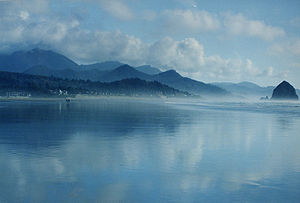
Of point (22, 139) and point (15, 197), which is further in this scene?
point (22, 139)

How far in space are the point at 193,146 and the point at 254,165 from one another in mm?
5514

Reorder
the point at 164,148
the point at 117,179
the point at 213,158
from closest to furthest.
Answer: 1. the point at 117,179
2. the point at 213,158
3. the point at 164,148

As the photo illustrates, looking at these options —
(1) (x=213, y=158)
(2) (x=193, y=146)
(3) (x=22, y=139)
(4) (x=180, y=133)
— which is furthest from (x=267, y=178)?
(3) (x=22, y=139)

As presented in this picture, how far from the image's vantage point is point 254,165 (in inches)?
640

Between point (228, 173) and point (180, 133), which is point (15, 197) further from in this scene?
point (180, 133)

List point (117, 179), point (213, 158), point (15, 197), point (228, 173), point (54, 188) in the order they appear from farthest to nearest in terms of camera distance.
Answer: point (213, 158) → point (228, 173) → point (117, 179) → point (54, 188) → point (15, 197)

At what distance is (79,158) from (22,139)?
8047 mm

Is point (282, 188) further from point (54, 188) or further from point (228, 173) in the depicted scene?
point (54, 188)

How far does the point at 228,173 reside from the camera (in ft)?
47.7

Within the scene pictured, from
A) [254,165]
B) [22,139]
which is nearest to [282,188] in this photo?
[254,165]

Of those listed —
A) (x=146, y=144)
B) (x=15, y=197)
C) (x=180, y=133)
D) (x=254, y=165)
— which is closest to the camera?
(x=15, y=197)

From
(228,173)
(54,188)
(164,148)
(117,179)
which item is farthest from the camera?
(164,148)

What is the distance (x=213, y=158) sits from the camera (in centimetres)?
1769

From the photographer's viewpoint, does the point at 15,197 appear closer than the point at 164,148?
Yes
